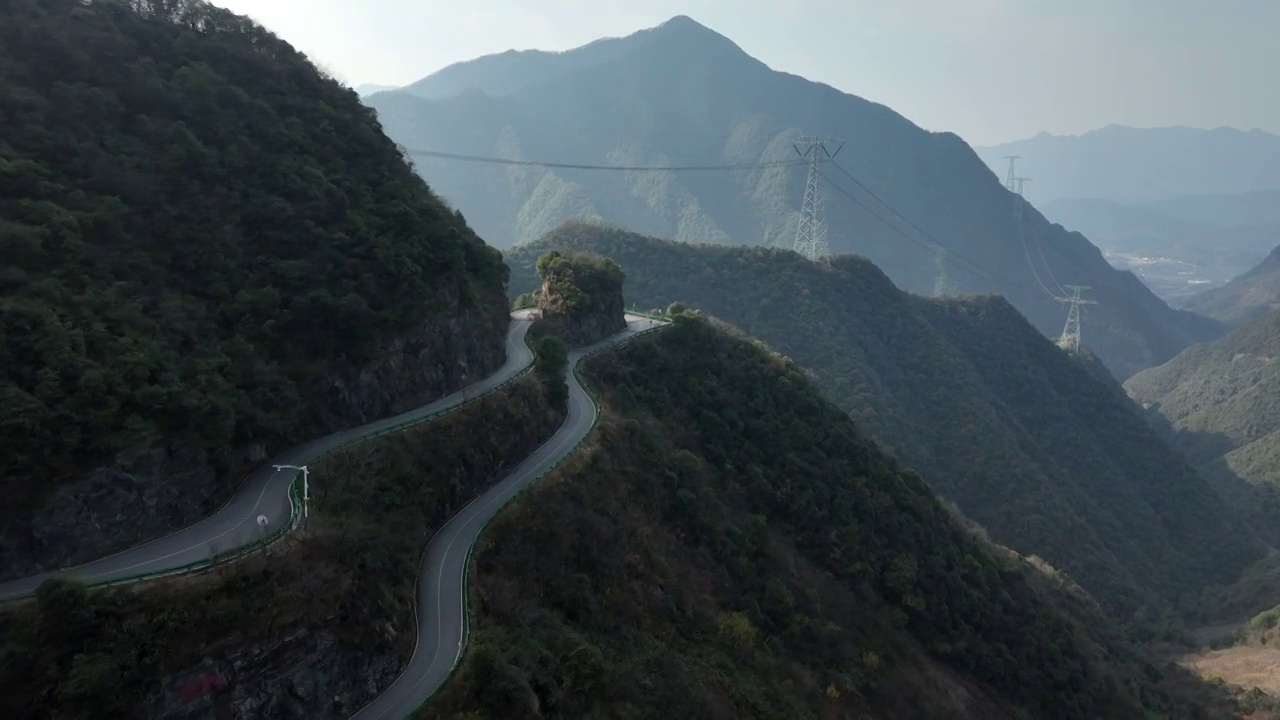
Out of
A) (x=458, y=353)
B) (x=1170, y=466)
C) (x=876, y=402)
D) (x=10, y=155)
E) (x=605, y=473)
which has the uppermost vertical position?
(x=10, y=155)

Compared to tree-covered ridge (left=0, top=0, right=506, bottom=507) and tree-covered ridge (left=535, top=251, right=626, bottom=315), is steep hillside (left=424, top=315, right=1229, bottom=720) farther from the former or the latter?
tree-covered ridge (left=0, top=0, right=506, bottom=507)

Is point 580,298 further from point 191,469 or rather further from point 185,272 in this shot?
point 191,469

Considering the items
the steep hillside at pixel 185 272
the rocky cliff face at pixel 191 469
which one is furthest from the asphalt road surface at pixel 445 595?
the steep hillside at pixel 185 272

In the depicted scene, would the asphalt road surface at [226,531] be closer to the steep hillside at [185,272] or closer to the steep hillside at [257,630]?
the steep hillside at [185,272]

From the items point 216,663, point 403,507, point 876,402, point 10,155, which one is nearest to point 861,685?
point 403,507

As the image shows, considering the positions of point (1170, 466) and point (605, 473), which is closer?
point (605, 473)

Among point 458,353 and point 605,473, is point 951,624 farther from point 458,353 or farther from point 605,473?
point 458,353

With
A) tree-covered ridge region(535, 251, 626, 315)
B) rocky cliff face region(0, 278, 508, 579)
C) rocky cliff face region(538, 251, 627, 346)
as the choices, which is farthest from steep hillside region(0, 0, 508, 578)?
tree-covered ridge region(535, 251, 626, 315)
